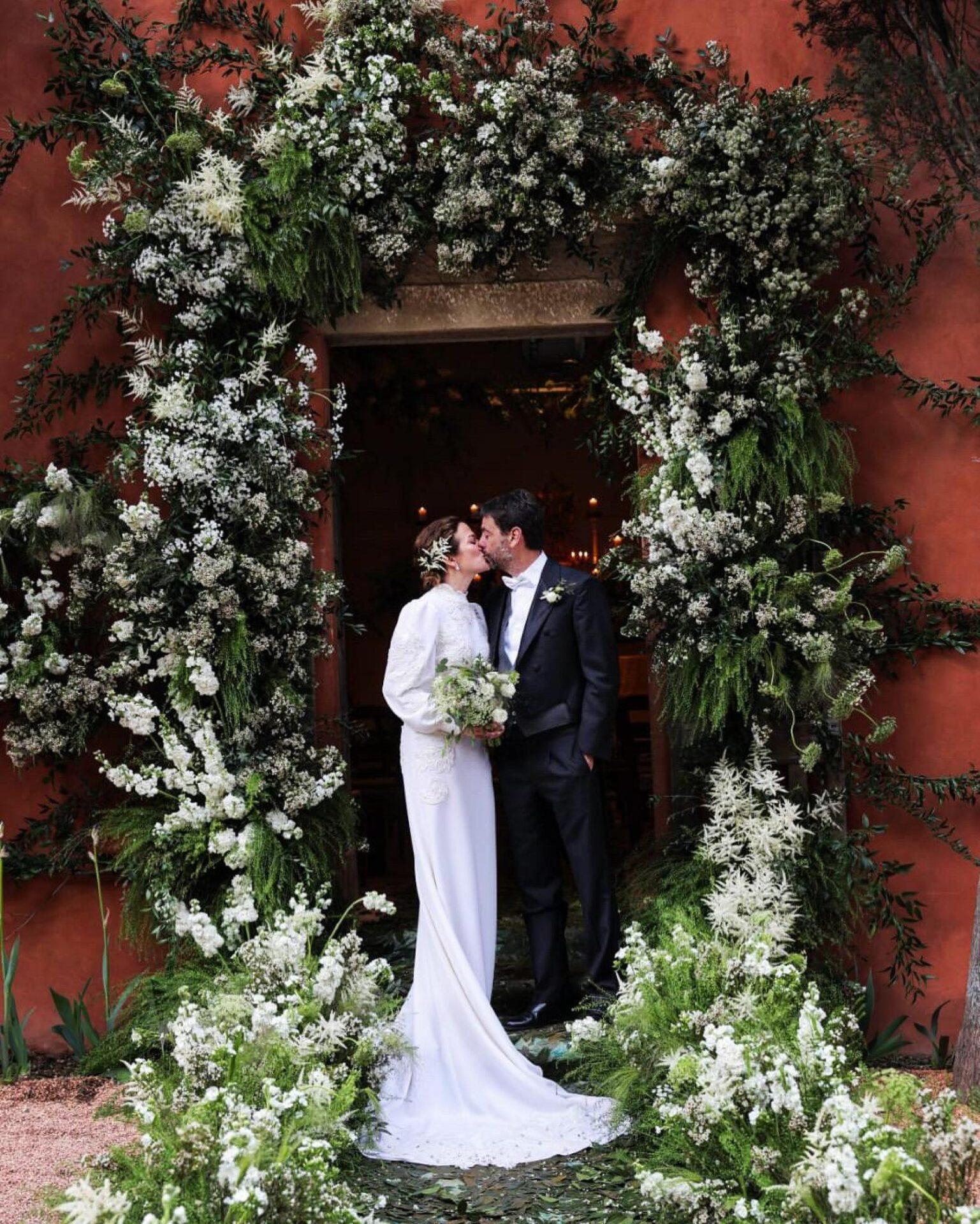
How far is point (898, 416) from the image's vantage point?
18.8ft

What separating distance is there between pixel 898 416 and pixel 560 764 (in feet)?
6.87

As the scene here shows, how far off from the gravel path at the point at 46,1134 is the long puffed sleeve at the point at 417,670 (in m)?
1.71

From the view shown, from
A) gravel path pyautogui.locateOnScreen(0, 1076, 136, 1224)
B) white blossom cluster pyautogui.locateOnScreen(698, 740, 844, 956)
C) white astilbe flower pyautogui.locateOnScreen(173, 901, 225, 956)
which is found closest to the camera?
gravel path pyautogui.locateOnScreen(0, 1076, 136, 1224)

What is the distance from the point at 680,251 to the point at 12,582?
312cm

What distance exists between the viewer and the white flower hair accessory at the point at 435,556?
A: 5.12 meters

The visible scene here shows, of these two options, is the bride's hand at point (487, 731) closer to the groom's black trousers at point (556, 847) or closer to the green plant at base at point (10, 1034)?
the groom's black trousers at point (556, 847)

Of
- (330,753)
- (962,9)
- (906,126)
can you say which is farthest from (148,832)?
(962,9)

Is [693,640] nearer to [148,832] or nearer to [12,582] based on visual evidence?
[148,832]

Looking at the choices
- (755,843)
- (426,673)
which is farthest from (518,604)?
(755,843)

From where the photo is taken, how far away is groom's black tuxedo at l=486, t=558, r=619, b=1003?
5273mm

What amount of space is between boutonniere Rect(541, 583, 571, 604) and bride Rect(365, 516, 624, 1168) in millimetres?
278

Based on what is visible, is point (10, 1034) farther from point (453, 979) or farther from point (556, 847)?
point (556, 847)

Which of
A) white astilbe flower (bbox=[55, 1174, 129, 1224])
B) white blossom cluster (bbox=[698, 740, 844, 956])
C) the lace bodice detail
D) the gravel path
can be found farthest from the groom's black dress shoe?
white astilbe flower (bbox=[55, 1174, 129, 1224])

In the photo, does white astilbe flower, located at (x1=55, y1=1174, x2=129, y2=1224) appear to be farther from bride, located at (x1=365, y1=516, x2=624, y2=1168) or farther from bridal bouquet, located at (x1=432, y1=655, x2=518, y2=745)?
bridal bouquet, located at (x1=432, y1=655, x2=518, y2=745)
